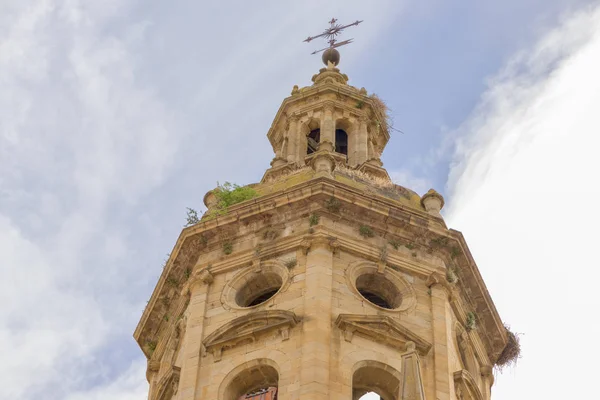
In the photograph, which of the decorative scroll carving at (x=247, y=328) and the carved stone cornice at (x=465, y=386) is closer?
the decorative scroll carving at (x=247, y=328)

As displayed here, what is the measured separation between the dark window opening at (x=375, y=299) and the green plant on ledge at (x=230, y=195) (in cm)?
416

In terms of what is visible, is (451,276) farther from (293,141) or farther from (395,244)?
(293,141)

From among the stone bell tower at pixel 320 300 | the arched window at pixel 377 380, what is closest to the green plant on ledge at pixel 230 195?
the stone bell tower at pixel 320 300

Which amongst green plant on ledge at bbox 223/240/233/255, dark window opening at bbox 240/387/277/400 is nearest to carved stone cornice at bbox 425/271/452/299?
green plant on ledge at bbox 223/240/233/255

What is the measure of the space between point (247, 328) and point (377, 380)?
3.03 m

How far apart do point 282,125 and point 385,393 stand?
14.2 meters

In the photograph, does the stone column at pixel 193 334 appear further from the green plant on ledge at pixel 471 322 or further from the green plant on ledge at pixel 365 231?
the green plant on ledge at pixel 471 322

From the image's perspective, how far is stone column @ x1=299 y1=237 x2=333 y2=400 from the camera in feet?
87.6

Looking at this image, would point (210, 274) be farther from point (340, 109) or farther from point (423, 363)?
point (340, 109)

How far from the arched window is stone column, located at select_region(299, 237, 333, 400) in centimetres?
93

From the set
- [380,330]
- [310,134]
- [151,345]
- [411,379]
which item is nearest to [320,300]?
[380,330]

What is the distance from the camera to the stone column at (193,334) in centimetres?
2809

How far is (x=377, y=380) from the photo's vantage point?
28141 millimetres

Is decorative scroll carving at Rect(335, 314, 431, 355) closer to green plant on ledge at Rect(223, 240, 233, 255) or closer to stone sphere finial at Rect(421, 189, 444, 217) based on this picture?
green plant on ledge at Rect(223, 240, 233, 255)
